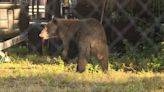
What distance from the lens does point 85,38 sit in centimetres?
761

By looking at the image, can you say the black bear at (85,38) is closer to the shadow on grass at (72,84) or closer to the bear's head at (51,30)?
the bear's head at (51,30)

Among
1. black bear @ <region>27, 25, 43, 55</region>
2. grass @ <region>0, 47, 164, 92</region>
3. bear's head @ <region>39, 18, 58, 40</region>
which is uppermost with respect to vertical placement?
bear's head @ <region>39, 18, 58, 40</region>

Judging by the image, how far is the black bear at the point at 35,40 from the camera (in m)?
10.9

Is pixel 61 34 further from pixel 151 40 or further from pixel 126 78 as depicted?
pixel 151 40

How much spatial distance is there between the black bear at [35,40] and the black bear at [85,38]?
9.36ft

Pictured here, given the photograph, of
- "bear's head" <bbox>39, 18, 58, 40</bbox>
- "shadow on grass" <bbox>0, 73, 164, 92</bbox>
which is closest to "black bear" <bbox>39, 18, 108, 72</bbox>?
"bear's head" <bbox>39, 18, 58, 40</bbox>

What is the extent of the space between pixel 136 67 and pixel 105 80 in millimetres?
2148

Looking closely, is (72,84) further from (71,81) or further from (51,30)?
(51,30)

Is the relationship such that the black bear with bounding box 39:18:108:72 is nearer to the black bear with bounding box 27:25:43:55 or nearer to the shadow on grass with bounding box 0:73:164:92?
the shadow on grass with bounding box 0:73:164:92

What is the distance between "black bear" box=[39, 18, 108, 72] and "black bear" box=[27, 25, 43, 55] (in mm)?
2854

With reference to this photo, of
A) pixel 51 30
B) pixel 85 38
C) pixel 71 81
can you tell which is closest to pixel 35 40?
pixel 51 30

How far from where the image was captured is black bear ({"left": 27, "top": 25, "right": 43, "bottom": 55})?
10.9 meters

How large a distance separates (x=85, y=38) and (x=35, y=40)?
11.8 feet

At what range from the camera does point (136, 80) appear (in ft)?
21.5
